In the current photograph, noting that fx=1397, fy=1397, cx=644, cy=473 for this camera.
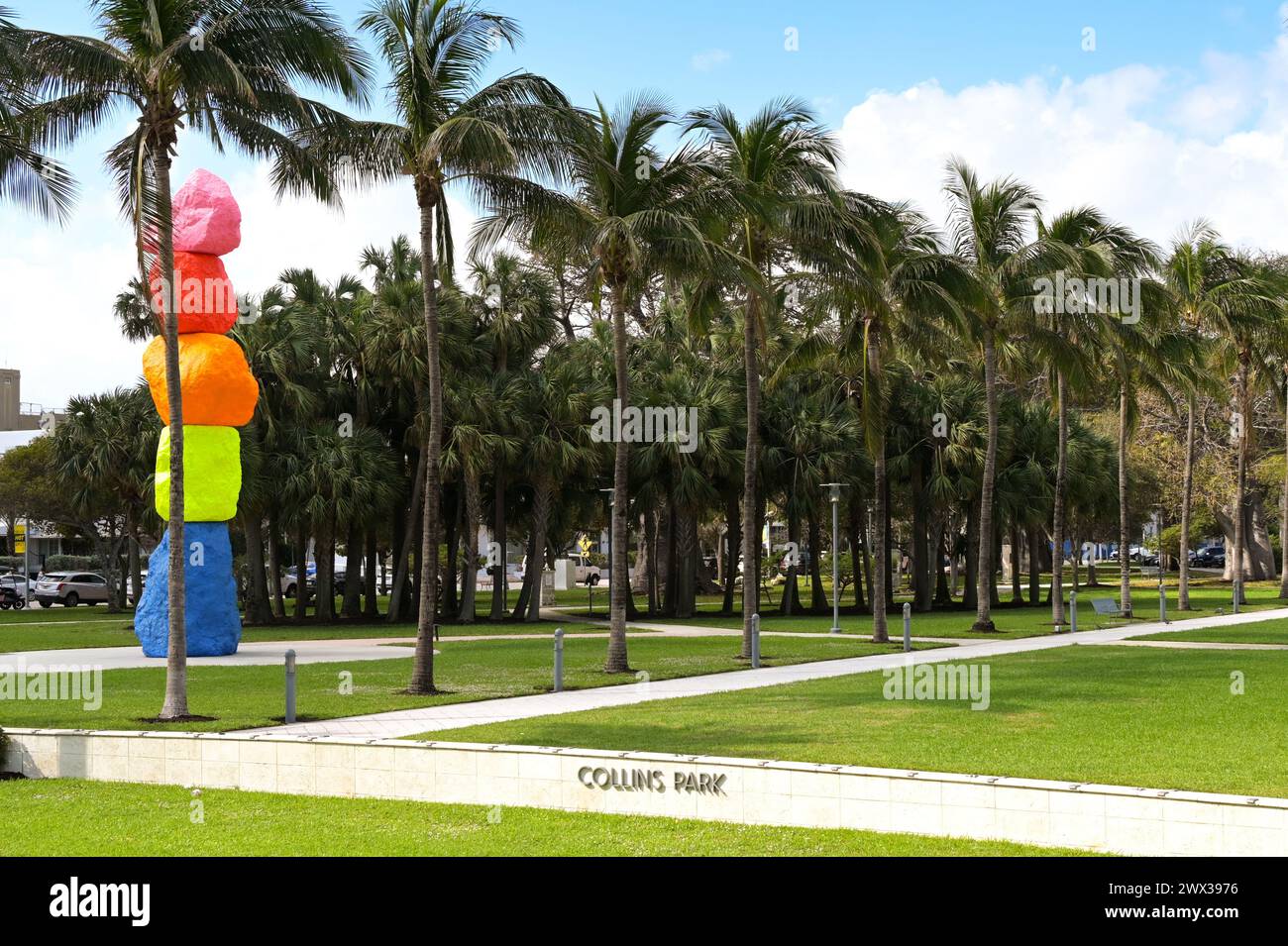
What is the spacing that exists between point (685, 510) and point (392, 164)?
75.5 ft

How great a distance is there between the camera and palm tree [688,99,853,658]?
2303 centimetres

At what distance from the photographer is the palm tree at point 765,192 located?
75.6 ft

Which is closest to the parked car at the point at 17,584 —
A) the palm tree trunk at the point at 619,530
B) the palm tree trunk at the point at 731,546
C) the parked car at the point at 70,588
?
the parked car at the point at 70,588

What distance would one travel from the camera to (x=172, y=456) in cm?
1630

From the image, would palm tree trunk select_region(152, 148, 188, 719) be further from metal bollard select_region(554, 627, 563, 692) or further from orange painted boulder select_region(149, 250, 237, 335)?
orange painted boulder select_region(149, 250, 237, 335)

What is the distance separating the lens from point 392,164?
1923cm

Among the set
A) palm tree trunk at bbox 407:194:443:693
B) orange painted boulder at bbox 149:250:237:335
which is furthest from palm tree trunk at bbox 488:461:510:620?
palm tree trunk at bbox 407:194:443:693

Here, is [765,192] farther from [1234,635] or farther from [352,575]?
[352,575]

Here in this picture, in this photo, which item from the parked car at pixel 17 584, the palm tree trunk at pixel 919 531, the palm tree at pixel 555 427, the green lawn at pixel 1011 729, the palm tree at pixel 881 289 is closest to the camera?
the green lawn at pixel 1011 729

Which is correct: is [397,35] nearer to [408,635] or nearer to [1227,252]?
[408,635]

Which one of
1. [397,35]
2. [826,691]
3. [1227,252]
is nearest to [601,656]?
[826,691]

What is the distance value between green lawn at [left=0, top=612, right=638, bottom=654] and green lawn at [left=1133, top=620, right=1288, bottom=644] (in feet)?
44.8

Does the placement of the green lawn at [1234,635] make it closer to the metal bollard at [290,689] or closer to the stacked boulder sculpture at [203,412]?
the stacked boulder sculpture at [203,412]

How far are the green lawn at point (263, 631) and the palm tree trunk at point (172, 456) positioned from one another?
1426 cm
